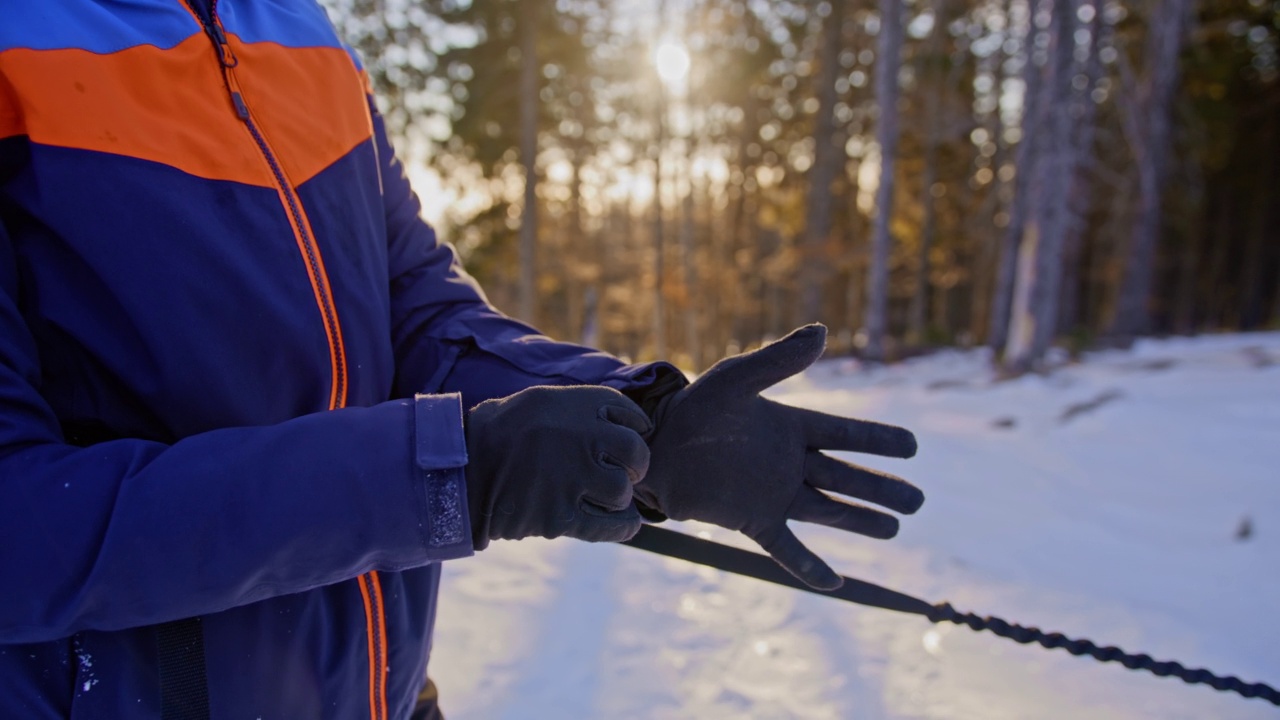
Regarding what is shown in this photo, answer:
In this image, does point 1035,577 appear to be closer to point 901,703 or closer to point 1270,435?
point 901,703

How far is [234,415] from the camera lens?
0.87 m

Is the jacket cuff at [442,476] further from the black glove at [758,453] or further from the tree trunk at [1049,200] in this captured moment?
the tree trunk at [1049,200]

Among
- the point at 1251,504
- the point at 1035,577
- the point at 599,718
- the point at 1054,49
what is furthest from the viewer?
the point at 1054,49

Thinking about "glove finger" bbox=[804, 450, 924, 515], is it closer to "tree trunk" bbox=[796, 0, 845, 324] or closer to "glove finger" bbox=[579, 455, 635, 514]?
"glove finger" bbox=[579, 455, 635, 514]

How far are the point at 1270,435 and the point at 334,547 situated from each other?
541 cm

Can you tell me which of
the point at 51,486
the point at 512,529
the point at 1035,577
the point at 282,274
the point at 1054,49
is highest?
the point at 1054,49

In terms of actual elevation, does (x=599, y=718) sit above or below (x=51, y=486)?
below

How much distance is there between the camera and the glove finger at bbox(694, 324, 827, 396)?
1.08 m

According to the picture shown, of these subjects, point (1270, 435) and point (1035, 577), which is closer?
point (1035, 577)

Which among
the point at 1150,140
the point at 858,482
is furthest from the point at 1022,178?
the point at 858,482

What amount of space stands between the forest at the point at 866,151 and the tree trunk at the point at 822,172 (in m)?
0.06

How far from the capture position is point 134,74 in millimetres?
849

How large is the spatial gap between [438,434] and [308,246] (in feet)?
1.24

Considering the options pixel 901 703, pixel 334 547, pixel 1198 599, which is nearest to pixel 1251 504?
pixel 1198 599
